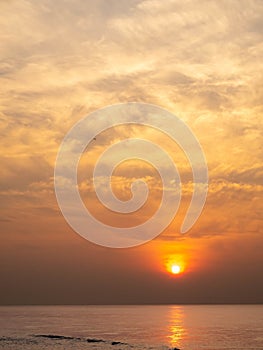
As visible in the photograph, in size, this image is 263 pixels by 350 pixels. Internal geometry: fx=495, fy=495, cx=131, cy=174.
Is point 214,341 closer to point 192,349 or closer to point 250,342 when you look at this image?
point 250,342

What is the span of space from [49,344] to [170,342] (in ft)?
101

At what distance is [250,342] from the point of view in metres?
120

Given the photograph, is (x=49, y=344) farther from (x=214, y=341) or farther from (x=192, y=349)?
(x=214, y=341)

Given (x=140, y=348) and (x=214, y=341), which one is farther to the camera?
(x=214, y=341)

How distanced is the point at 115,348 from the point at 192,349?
17175mm

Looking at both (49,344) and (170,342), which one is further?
(170,342)

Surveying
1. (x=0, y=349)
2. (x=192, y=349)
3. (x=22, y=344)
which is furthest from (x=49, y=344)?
(x=192, y=349)

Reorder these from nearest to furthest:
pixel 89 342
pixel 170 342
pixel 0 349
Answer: pixel 0 349 → pixel 89 342 → pixel 170 342

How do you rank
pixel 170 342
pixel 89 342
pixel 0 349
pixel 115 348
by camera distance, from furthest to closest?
pixel 170 342 < pixel 89 342 < pixel 115 348 < pixel 0 349

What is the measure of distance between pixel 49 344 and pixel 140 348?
19.0 meters

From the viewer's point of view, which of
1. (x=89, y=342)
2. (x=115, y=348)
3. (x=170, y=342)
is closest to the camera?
(x=115, y=348)

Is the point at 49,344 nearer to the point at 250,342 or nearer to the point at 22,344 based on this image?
the point at 22,344

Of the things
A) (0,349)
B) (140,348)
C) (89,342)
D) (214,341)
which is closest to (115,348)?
(140,348)

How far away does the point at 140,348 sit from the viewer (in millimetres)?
99750
